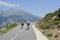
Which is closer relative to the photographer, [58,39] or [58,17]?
[58,39]

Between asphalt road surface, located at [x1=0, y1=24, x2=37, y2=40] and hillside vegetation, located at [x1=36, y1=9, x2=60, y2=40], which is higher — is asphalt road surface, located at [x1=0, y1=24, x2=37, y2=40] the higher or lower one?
the lower one

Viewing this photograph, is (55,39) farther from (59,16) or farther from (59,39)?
(59,16)

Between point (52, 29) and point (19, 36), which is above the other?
point (52, 29)

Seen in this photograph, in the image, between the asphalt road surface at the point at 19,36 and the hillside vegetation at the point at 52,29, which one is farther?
the asphalt road surface at the point at 19,36

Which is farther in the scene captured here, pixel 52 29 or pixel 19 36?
pixel 52 29

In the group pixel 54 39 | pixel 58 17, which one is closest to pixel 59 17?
pixel 58 17

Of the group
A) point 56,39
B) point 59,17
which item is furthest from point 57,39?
point 59,17

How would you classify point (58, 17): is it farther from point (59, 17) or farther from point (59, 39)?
point (59, 39)

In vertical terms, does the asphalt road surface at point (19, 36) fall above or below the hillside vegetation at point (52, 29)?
below

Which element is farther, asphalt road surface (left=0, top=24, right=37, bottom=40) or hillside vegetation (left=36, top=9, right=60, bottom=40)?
asphalt road surface (left=0, top=24, right=37, bottom=40)

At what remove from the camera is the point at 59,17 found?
54.0 m

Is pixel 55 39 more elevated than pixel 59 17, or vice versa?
pixel 59 17

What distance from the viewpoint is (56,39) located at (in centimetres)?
2494

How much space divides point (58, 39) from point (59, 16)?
3118 cm
